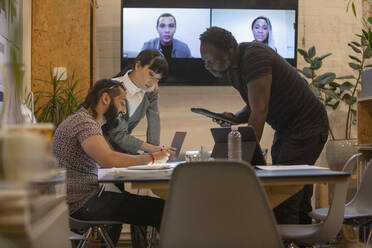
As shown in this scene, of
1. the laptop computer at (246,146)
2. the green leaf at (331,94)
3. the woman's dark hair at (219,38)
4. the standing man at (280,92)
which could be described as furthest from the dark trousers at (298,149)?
the green leaf at (331,94)

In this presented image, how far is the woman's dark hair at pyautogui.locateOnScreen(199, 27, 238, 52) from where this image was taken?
114 inches

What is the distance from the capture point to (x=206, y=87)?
5480mm

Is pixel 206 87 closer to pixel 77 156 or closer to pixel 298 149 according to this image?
pixel 298 149

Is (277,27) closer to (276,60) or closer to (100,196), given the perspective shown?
(276,60)

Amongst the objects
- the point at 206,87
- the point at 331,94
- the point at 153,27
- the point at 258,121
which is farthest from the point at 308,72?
the point at 258,121

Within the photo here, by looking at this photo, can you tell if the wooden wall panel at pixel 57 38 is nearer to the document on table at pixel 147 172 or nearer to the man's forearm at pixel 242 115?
the man's forearm at pixel 242 115

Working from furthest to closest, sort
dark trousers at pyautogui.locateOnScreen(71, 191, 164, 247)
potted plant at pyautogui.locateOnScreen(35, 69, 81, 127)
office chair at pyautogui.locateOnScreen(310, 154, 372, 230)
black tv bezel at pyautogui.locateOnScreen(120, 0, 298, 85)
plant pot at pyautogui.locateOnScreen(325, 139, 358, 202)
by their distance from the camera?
black tv bezel at pyautogui.locateOnScreen(120, 0, 298, 85) < plant pot at pyautogui.locateOnScreen(325, 139, 358, 202) < potted plant at pyautogui.locateOnScreen(35, 69, 81, 127) < office chair at pyautogui.locateOnScreen(310, 154, 372, 230) < dark trousers at pyautogui.locateOnScreen(71, 191, 164, 247)

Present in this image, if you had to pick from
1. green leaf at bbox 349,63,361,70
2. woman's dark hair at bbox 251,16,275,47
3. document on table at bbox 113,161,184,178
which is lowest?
document on table at bbox 113,161,184,178

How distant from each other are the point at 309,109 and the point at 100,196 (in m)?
1.32

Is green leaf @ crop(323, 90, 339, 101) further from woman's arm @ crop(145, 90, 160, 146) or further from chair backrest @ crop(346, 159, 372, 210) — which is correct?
chair backrest @ crop(346, 159, 372, 210)

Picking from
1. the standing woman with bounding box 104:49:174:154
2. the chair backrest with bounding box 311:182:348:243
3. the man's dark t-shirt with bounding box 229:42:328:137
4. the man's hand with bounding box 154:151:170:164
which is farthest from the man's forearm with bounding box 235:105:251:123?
the chair backrest with bounding box 311:182:348:243

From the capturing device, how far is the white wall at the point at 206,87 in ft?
17.7

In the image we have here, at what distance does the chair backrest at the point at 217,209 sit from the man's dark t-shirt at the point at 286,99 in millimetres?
→ 1451

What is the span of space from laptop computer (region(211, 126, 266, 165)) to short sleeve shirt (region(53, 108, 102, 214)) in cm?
67
